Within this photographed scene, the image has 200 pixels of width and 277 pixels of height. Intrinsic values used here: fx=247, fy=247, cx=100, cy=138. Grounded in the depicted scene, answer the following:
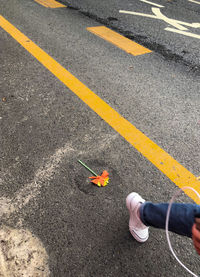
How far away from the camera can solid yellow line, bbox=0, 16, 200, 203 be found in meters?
2.16

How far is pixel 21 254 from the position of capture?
62.9 inches

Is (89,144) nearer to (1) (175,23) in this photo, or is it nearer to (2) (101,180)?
(2) (101,180)

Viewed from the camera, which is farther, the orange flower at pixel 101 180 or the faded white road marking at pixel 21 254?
the orange flower at pixel 101 180

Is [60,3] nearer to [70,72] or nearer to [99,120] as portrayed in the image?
[70,72]

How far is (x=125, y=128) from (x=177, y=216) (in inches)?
53.8

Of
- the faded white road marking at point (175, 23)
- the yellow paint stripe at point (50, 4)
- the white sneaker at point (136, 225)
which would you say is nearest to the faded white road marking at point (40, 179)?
the white sneaker at point (136, 225)

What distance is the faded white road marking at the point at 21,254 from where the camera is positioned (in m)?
1.53

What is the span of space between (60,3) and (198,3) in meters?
3.77

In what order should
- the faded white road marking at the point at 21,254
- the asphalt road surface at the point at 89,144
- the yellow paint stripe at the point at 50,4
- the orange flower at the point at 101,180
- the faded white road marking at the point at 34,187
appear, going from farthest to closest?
the yellow paint stripe at the point at 50,4 < the orange flower at the point at 101,180 < the faded white road marking at the point at 34,187 < the asphalt road surface at the point at 89,144 < the faded white road marking at the point at 21,254

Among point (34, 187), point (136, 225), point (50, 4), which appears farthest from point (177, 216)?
point (50, 4)

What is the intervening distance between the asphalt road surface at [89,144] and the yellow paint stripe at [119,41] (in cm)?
11

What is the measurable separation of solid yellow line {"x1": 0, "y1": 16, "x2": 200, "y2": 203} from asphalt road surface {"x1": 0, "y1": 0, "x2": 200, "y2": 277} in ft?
0.04

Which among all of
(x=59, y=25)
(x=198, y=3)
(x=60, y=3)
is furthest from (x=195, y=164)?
(x=198, y=3)

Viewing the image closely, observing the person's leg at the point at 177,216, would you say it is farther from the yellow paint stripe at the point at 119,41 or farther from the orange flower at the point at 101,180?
the yellow paint stripe at the point at 119,41
